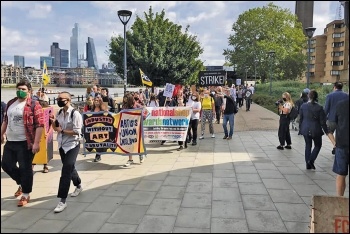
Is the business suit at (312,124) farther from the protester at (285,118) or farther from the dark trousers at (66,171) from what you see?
the dark trousers at (66,171)

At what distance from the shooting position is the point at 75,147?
16.3ft

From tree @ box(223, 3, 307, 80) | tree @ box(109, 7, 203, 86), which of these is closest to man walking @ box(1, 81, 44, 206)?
tree @ box(109, 7, 203, 86)

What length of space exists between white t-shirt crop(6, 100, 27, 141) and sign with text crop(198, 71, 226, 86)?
396 inches

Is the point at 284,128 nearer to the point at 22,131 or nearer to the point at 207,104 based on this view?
the point at 207,104

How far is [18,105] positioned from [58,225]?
73.0 inches

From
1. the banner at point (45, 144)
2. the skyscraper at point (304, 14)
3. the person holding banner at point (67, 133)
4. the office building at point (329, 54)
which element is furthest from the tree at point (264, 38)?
the person holding banner at point (67, 133)

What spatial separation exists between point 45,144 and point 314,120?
5.93 meters

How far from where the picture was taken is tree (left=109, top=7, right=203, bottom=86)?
25.8m

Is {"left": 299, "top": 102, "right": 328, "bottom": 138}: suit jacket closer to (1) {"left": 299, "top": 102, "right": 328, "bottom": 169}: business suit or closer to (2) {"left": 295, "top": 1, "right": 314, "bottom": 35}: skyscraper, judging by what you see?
(1) {"left": 299, "top": 102, "right": 328, "bottom": 169}: business suit

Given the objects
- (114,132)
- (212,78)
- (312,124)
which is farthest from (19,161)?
(212,78)

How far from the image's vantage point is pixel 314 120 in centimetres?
694

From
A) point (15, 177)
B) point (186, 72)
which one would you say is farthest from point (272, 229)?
point (186, 72)

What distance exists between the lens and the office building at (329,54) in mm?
78188

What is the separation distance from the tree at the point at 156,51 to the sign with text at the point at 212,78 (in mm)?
12082
